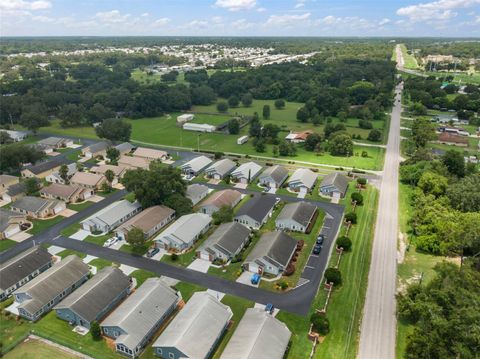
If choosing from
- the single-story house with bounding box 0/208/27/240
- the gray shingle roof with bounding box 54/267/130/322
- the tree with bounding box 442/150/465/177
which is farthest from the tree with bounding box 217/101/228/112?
the gray shingle roof with bounding box 54/267/130/322

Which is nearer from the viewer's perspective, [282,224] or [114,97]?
[282,224]

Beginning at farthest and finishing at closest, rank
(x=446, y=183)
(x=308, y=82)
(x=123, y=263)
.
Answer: (x=308, y=82) < (x=446, y=183) < (x=123, y=263)

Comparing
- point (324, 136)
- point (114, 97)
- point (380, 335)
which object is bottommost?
point (380, 335)

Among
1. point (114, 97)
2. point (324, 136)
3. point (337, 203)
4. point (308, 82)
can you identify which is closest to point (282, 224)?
point (337, 203)

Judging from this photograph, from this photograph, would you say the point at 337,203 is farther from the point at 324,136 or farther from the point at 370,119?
the point at 370,119

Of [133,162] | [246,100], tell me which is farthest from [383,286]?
[246,100]

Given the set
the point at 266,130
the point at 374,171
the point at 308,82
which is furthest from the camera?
the point at 308,82

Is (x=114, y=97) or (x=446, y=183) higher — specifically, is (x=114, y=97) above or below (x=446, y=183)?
above
